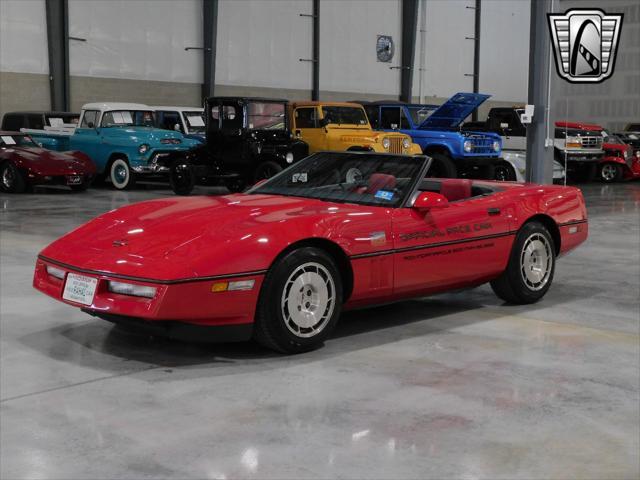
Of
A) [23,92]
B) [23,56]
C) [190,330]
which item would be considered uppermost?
[23,56]

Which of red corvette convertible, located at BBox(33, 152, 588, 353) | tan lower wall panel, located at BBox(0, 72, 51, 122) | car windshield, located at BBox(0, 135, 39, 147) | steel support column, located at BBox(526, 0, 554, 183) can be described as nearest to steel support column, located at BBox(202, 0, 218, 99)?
tan lower wall panel, located at BBox(0, 72, 51, 122)

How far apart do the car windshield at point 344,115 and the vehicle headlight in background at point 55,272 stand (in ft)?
40.9

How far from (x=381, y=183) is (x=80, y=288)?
2033 mm

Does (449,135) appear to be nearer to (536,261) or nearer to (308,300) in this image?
(536,261)

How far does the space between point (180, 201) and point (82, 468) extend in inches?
100

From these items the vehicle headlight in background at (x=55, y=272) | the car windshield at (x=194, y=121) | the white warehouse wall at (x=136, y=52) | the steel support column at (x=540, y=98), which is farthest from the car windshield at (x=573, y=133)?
the vehicle headlight in background at (x=55, y=272)

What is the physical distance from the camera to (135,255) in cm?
458

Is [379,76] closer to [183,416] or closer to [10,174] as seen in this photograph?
[10,174]

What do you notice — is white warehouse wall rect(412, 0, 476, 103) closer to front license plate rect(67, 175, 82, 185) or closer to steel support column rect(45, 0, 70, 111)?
steel support column rect(45, 0, 70, 111)

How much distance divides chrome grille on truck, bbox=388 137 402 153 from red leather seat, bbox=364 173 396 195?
37.2 feet

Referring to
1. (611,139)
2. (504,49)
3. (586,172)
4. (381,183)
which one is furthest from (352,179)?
(504,49)

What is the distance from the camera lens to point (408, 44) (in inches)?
1195

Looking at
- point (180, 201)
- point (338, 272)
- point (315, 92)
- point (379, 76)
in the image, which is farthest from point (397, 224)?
point (379, 76)

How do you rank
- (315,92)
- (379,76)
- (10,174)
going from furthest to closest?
1. (379,76)
2. (315,92)
3. (10,174)
